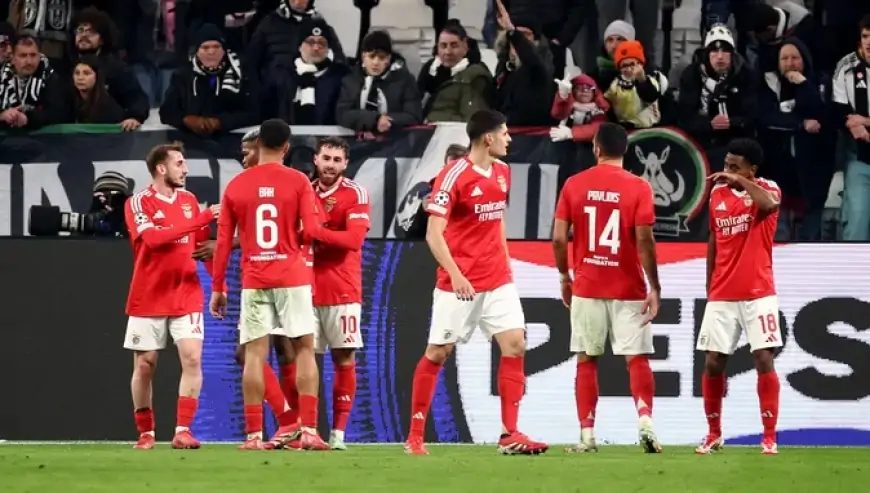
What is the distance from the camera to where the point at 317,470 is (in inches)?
374

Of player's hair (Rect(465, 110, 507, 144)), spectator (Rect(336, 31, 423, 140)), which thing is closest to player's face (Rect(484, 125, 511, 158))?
player's hair (Rect(465, 110, 507, 144))

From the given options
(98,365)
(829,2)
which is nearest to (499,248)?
(98,365)

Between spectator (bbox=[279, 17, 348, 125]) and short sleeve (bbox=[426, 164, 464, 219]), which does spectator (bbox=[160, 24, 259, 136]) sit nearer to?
spectator (bbox=[279, 17, 348, 125])

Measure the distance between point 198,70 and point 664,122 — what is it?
4508 millimetres

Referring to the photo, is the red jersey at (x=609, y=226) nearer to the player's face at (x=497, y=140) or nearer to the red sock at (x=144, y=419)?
the player's face at (x=497, y=140)

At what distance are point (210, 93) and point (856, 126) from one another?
239 inches

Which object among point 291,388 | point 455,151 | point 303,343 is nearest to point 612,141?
point 303,343

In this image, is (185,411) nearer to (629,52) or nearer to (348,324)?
(348,324)

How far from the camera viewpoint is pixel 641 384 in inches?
461

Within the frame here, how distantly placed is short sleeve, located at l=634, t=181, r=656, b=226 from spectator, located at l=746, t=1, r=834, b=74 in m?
5.89

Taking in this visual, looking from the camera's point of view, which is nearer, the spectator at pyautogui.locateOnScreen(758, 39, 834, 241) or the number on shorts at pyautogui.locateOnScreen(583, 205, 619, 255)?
the number on shorts at pyautogui.locateOnScreen(583, 205, 619, 255)

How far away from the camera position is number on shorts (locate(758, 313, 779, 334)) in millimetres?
12086

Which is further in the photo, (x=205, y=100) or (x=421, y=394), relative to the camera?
(x=205, y=100)

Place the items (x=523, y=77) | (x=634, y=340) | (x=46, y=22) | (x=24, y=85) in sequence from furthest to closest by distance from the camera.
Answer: (x=46, y=22) → (x=24, y=85) → (x=523, y=77) → (x=634, y=340)
